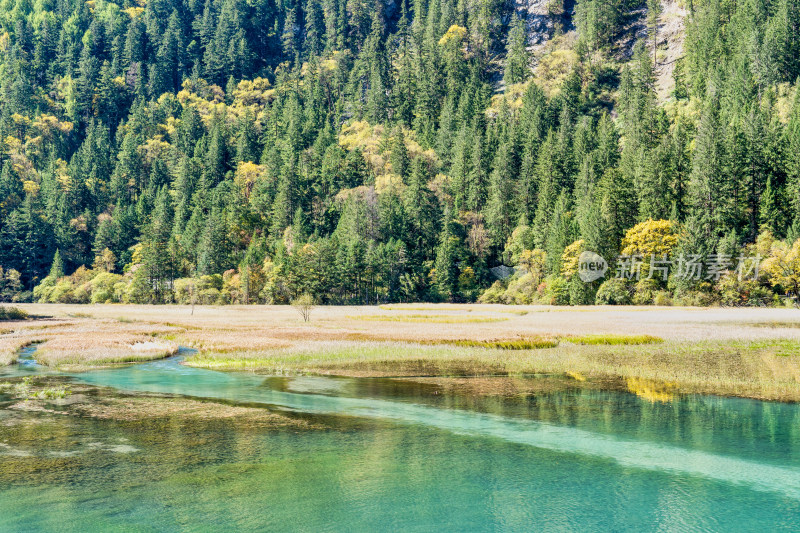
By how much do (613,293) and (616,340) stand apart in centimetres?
5050

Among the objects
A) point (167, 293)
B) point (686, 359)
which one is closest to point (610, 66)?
point (167, 293)

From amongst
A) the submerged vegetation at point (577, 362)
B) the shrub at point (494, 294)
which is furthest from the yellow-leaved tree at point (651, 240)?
the submerged vegetation at point (577, 362)

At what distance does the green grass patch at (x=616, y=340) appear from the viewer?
1825 inches

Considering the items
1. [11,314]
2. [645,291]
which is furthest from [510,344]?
[11,314]

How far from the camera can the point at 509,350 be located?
143 ft

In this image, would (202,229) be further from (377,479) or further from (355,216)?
(377,479)

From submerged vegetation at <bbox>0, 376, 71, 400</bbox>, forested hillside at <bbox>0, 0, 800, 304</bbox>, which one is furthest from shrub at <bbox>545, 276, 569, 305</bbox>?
submerged vegetation at <bbox>0, 376, 71, 400</bbox>

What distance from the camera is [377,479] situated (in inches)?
607

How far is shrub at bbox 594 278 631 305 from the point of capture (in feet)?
306

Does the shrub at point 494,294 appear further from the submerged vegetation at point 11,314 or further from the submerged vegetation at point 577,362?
the submerged vegetation at point 11,314

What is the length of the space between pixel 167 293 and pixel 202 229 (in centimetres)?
2742

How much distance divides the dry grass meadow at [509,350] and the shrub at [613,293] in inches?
1160

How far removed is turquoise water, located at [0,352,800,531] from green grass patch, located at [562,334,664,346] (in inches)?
843

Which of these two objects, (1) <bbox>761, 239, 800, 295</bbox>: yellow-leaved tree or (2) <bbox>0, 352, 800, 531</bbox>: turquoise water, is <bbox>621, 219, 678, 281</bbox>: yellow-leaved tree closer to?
(1) <bbox>761, 239, 800, 295</bbox>: yellow-leaved tree
